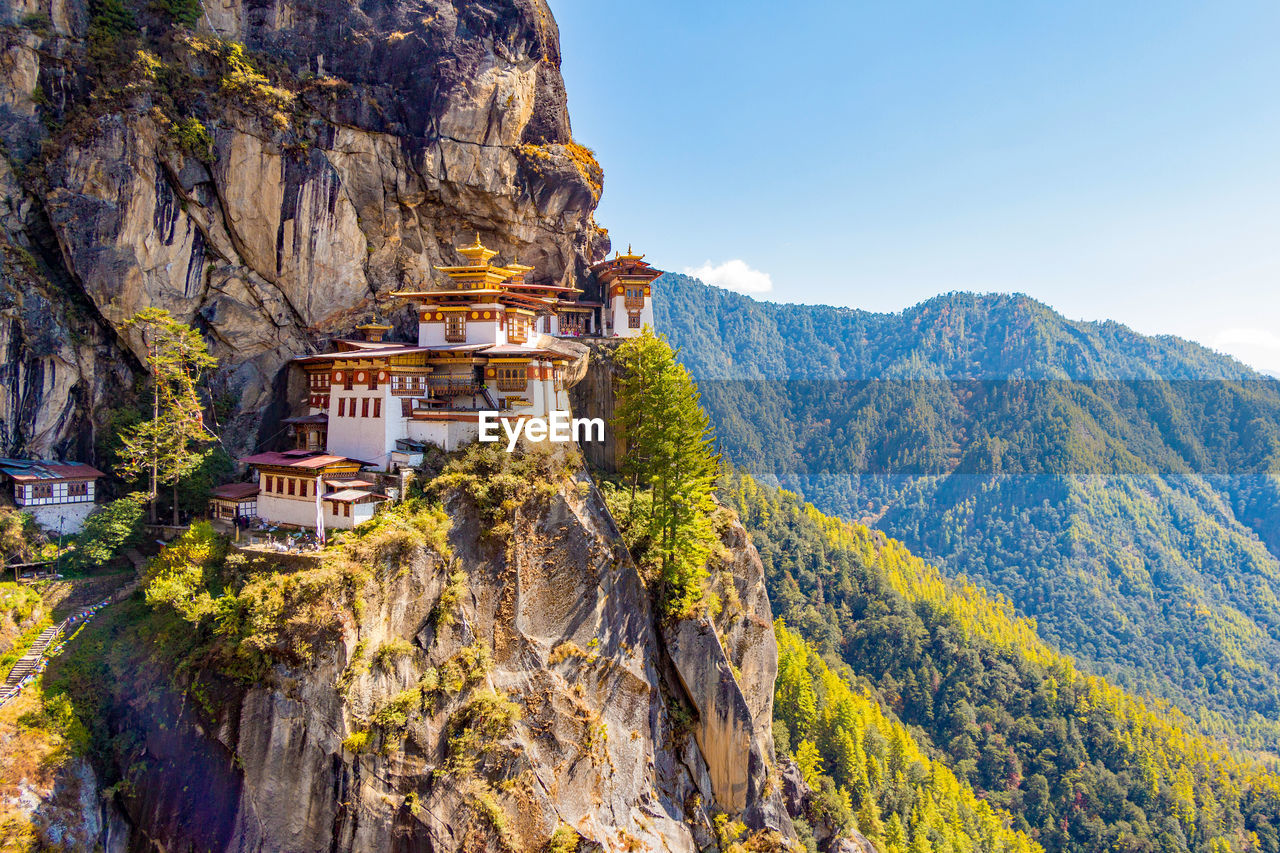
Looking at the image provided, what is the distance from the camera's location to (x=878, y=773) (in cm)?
6047

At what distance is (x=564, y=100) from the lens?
156 feet

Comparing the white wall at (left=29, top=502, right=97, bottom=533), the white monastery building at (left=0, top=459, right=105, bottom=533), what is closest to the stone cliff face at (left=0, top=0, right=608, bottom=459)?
the white monastery building at (left=0, top=459, right=105, bottom=533)

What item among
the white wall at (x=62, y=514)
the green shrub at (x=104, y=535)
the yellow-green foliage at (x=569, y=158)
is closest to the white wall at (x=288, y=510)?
the green shrub at (x=104, y=535)

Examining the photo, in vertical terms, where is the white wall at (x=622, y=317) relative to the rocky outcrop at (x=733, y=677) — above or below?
above

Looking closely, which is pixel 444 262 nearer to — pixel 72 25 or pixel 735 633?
pixel 72 25

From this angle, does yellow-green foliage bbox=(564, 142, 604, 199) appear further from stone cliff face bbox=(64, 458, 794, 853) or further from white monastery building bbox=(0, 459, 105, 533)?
white monastery building bbox=(0, 459, 105, 533)

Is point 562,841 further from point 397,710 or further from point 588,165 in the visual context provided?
point 588,165

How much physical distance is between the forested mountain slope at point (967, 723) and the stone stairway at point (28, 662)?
47576 mm

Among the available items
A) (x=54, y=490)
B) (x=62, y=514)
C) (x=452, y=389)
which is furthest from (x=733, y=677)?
(x=54, y=490)

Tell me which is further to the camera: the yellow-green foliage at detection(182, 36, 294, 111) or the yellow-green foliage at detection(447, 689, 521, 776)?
the yellow-green foliage at detection(182, 36, 294, 111)

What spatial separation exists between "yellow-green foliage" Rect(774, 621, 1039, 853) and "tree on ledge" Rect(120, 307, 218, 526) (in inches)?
1883

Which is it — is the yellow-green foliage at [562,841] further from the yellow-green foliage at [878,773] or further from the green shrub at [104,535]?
the yellow-green foliage at [878,773]

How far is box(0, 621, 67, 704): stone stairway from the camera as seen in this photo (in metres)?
22.8

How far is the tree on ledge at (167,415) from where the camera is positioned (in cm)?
2991
